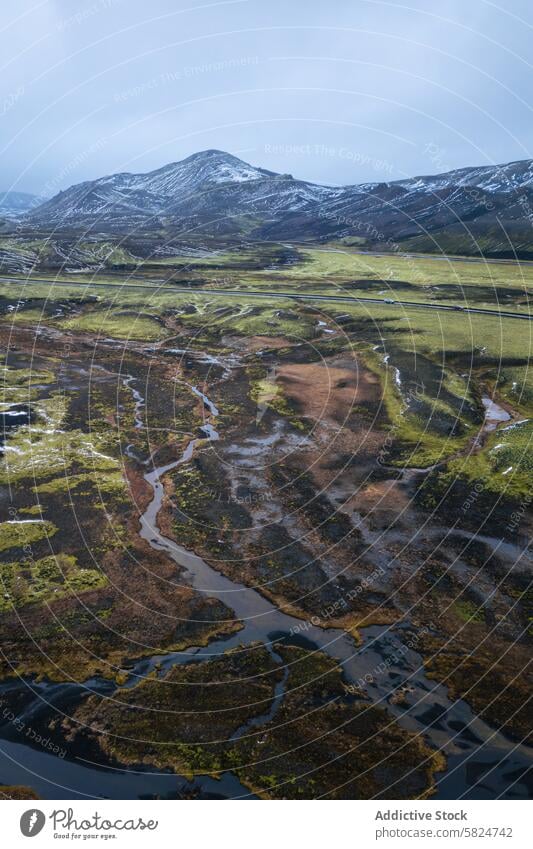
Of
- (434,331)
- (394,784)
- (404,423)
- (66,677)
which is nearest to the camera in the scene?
(394,784)

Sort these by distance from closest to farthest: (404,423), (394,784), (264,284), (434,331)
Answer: (394,784) < (404,423) < (434,331) < (264,284)

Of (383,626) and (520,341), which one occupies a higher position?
(520,341)

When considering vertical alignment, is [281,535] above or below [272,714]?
above

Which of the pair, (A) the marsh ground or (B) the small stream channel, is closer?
(B) the small stream channel

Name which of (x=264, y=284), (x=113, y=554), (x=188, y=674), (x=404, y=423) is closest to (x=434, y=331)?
(x=404, y=423)

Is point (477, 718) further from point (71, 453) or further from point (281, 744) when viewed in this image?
point (71, 453)

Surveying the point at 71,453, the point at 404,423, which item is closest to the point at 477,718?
the point at 404,423

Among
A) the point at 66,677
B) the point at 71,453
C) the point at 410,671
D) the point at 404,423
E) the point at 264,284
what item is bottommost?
the point at 66,677

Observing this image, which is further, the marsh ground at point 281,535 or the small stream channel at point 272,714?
the marsh ground at point 281,535

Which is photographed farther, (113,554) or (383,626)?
(113,554)

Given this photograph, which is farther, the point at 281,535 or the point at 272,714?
the point at 281,535
